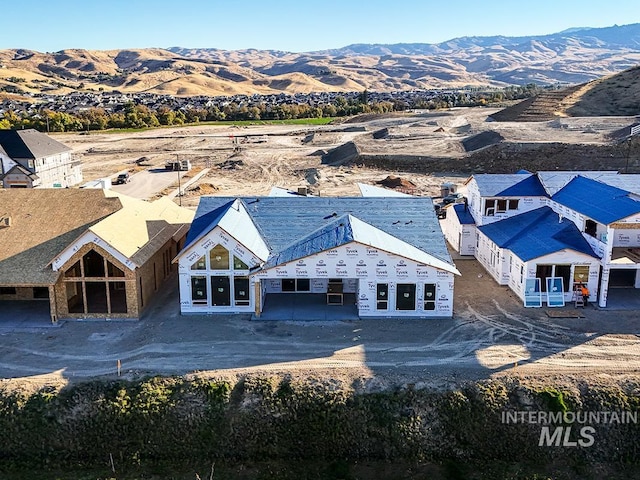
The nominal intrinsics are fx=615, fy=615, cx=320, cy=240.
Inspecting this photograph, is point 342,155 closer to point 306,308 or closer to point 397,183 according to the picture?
point 397,183

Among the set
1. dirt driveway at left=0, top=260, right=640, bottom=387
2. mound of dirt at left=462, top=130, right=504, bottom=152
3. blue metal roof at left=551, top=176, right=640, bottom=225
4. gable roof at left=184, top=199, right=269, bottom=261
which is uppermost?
mound of dirt at left=462, top=130, right=504, bottom=152

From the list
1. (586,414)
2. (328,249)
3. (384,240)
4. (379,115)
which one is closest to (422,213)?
(384,240)

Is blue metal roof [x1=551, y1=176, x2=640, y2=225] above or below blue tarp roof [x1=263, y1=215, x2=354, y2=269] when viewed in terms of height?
above

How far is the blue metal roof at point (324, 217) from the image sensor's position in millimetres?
28203

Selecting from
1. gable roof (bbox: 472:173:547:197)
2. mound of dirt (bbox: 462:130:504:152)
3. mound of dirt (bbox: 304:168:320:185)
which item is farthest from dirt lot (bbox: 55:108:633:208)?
gable roof (bbox: 472:173:547:197)

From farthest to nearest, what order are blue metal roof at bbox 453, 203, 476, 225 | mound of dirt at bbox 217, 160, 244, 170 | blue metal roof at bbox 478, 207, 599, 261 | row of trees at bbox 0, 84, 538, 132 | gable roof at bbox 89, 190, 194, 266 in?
row of trees at bbox 0, 84, 538, 132 < mound of dirt at bbox 217, 160, 244, 170 < blue metal roof at bbox 453, 203, 476, 225 < blue metal roof at bbox 478, 207, 599, 261 < gable roof at bbox 89, 190, 194, 266

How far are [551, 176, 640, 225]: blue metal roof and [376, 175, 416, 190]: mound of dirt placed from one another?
2682 centimetres

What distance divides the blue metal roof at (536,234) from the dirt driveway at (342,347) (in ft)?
9.01

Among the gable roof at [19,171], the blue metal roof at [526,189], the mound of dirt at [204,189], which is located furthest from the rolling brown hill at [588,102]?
the gable roof at [19,171]

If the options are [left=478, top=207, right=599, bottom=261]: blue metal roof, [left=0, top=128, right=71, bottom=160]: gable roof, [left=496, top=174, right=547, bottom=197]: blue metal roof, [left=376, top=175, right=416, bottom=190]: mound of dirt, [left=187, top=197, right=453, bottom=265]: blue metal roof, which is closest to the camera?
[left=478, top=207, right=599, bottom=261]: blue metal roof

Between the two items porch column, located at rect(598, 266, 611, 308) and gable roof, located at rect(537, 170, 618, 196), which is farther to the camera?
gable roof, located at rect(537, 170, 618, 196)

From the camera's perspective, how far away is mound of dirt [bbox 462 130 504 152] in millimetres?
70475

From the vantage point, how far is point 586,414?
19.7 metres

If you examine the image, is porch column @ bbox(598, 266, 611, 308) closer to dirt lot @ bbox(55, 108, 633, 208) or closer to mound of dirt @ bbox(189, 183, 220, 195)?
dirt lot @ bbox(55, 108, 633, 208)
